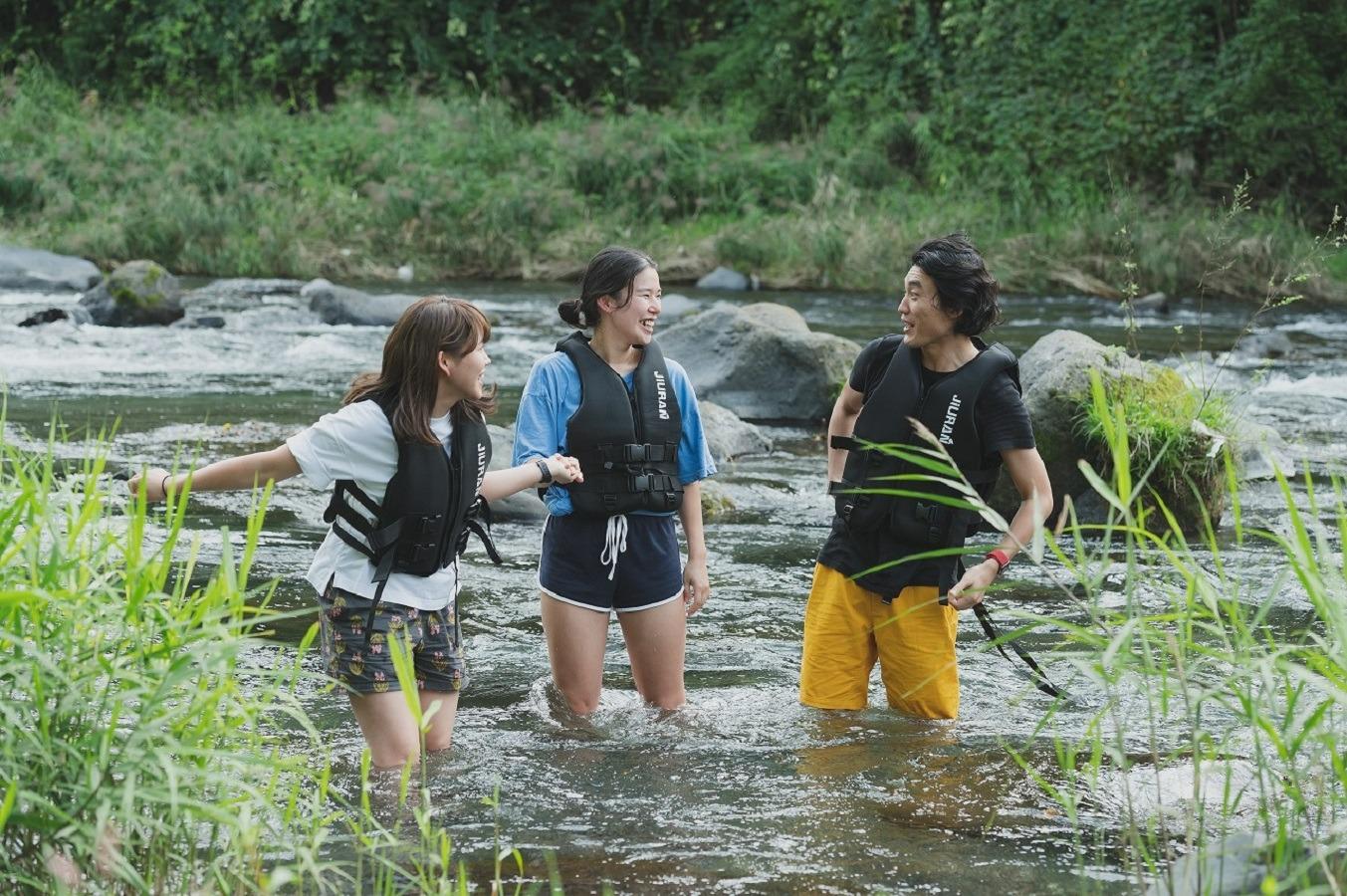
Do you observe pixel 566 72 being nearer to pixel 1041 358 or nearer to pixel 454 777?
pixel 1041 358

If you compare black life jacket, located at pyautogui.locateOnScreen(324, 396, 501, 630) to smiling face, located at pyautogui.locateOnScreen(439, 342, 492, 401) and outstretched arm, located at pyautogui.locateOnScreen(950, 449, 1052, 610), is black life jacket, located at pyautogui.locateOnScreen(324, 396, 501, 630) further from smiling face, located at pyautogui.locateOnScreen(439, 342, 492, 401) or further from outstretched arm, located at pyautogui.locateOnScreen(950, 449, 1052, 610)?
outstretched arm, located at pyautogui.locateOnScreen(950, 449, 1052, 610)

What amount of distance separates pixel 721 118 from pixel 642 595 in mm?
23484

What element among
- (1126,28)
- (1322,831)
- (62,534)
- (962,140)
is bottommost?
(1322,831)

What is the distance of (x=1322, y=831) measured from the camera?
3.81m

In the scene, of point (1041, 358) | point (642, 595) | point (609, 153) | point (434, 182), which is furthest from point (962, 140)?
point (642, 595)

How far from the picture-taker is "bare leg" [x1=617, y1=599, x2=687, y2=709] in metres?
5.35

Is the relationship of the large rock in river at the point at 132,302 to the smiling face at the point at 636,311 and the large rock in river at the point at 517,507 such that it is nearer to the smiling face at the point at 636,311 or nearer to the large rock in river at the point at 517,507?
the large rock in river at the point at 517,507

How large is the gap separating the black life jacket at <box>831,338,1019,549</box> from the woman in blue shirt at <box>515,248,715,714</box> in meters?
0.57

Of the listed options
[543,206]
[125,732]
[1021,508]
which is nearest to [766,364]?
[1021,508]

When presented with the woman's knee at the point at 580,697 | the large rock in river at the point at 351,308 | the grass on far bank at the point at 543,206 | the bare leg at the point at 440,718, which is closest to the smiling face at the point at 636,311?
the woman's knee at the point at 580,697

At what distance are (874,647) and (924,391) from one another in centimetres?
87

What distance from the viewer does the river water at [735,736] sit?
4.34 metres

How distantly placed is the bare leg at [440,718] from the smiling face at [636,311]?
1.28 metres

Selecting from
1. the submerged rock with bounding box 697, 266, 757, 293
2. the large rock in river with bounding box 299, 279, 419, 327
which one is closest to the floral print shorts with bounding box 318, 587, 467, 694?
the large rock in river with bounding box 299, 279, 419, 327
